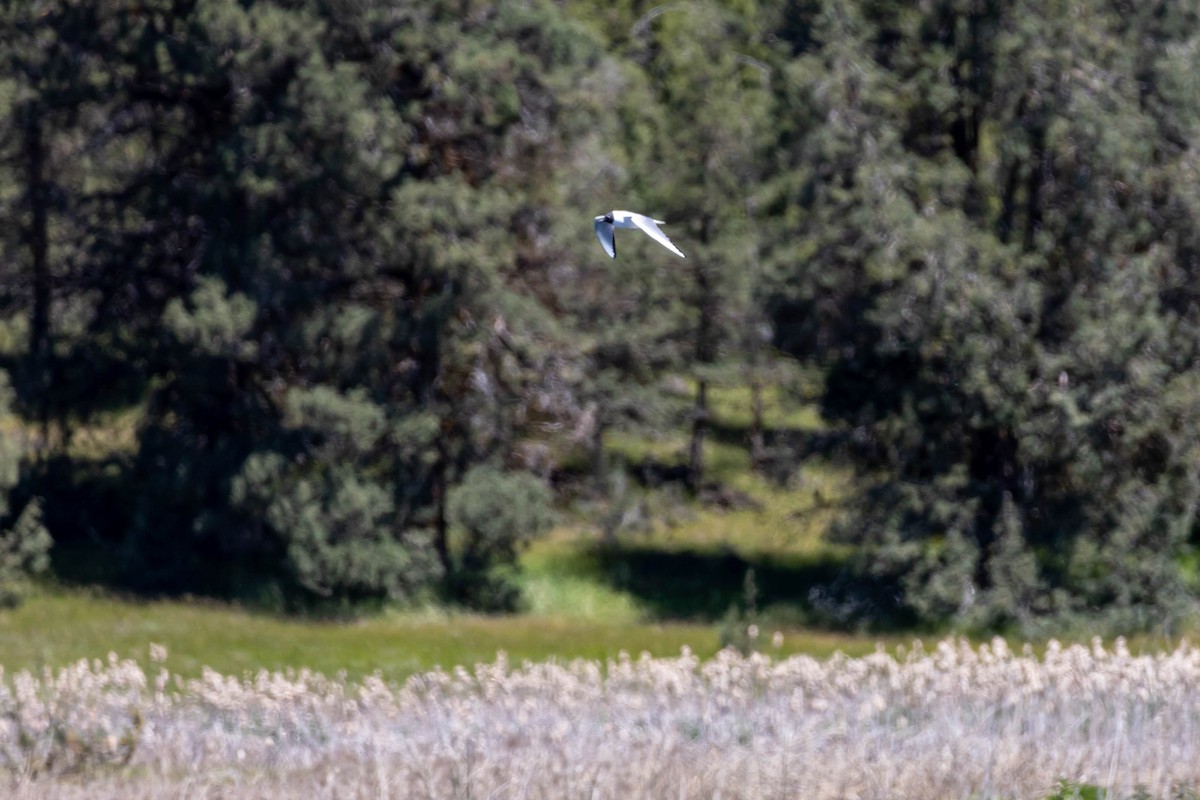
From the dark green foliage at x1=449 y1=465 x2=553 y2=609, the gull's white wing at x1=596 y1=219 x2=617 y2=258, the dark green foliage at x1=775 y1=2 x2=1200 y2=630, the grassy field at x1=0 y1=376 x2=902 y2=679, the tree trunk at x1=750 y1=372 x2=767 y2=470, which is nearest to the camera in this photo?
the gull's white wing at x1=596 y1=219 x2=617 y2=258

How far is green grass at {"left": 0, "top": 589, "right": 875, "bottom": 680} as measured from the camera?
699 inches

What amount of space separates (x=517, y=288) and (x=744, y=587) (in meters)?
5.55

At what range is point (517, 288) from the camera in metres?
25.6

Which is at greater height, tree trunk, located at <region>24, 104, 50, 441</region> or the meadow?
tree trunk, located at <region>24, 104, 50, 441</region>

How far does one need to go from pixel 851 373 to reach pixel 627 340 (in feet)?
14.1

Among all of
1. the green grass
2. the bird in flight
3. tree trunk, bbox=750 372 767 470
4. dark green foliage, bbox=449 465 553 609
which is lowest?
the green grass

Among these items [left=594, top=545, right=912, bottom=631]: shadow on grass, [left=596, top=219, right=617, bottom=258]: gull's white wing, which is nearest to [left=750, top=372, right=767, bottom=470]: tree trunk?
[left=594, top=545, right=912, bottom=631]: shadow on grass

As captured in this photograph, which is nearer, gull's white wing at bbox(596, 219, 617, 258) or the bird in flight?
the bird in flight

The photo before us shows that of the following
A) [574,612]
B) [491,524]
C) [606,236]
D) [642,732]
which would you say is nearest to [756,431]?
[574,612]

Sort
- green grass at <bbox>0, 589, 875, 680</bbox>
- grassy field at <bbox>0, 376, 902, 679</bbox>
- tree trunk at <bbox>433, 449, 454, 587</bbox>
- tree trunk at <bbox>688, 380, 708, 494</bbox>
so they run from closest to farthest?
green grass at <bbox>0, 589, 875, 680</bbox>, grassy field at <bbox>0, 376, 902, 679</bbox>, tree trunk at <bbox>433, 449, 454, 587</bbox>, tree trunk at <bbox>688, 380, 708, 494</bbox>

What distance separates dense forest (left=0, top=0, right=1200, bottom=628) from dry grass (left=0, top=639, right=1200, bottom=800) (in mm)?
9870

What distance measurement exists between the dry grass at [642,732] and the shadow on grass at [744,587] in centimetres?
931

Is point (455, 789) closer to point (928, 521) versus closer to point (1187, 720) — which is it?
point (1187, 720)

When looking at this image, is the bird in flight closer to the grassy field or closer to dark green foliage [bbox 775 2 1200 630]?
the grassy field
